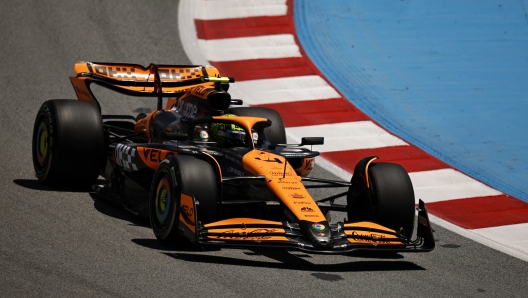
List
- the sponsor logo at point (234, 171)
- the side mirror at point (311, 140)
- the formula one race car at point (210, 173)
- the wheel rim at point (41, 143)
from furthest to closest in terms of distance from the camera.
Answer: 1. the wheel rim at point (41, 143)
2. the side mirror at point (311, 140)
3. the sponsor logo at point (234, 171)
4. the formula one race car at point (210, 173)

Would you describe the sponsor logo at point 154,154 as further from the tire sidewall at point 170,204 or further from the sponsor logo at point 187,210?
the sponsor logo at point 187,210

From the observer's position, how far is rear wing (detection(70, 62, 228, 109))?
1100cm

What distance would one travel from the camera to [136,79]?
1127 centimetres

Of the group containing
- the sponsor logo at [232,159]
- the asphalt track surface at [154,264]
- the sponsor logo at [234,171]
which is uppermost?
the sponsor logo at [232,159]

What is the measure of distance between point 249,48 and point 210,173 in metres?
6.97

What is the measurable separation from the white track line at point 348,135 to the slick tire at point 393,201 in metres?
3.53

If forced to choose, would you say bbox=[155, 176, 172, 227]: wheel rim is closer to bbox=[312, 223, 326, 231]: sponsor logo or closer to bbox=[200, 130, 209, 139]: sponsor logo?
bbox=[200, 130, 209, 139]: sponsor logo

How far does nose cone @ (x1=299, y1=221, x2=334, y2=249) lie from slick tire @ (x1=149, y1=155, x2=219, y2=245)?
82 cm

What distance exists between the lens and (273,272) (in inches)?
297

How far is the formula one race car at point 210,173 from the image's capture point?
776 centimetres

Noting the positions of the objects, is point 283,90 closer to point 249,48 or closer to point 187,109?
point 249,48

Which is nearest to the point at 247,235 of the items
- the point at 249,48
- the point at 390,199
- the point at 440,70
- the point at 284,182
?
the point at 284,182

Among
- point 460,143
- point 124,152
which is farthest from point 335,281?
point 460,143

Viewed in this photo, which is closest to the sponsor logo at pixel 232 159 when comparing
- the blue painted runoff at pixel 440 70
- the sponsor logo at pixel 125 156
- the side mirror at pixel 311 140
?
the side mirror at pixel 311 140
